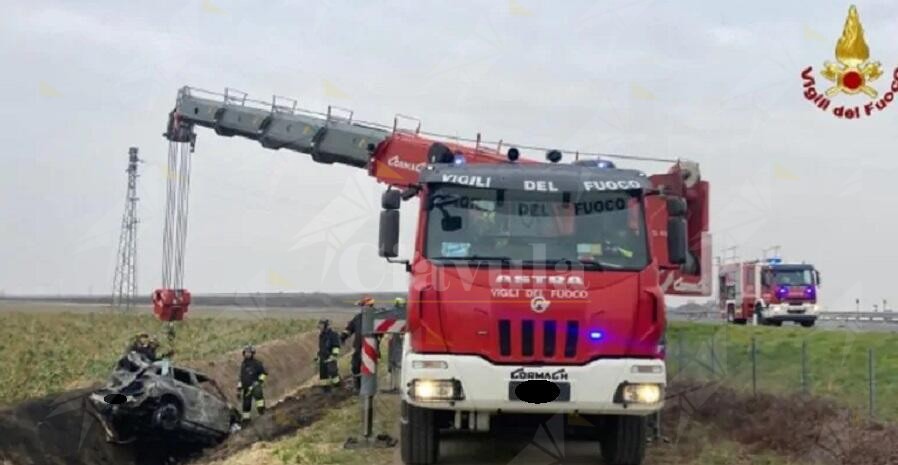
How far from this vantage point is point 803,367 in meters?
16.2

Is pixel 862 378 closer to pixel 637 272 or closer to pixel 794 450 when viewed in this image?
pixel 794 450

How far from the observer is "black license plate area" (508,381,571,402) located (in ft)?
29.5

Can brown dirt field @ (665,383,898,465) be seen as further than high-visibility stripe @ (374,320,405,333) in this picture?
No

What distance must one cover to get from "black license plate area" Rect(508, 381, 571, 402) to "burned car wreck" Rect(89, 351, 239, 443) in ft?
29.2

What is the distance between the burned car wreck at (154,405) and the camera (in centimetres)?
1605

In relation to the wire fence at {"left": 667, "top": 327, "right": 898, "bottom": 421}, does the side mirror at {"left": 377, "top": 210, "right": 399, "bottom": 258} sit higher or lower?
higher

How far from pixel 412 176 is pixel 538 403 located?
598 cm

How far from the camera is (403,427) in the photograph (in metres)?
10.2

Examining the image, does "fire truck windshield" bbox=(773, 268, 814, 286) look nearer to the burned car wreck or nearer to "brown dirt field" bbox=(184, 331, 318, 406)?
"brown dirt field" bbox=(184, 331, 318, 406)

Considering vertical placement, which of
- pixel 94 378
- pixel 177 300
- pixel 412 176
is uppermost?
pixel 412 176

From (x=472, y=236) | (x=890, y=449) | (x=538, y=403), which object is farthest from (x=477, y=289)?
(x=890, y=449)

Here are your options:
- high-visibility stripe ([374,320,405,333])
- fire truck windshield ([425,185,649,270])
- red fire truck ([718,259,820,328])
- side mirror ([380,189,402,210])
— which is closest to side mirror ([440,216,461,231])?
fire truck windshield ([425,185,649,270])

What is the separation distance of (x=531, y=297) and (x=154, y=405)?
9.17 meters

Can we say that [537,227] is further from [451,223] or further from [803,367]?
[803,367]
